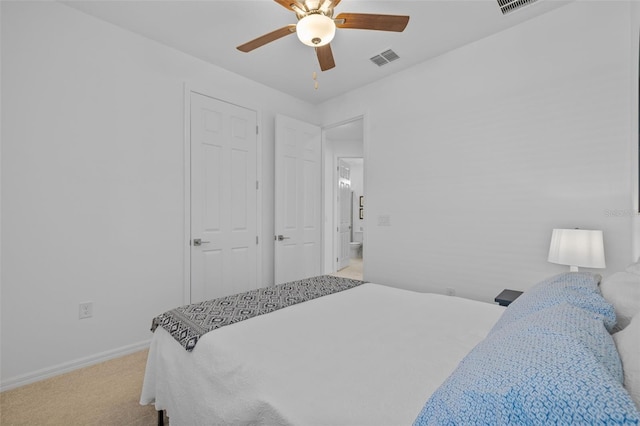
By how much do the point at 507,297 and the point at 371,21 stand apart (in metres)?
2.11

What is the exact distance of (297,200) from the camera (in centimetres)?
383

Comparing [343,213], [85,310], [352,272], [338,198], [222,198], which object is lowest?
[352,272]

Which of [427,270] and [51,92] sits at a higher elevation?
[51,92]

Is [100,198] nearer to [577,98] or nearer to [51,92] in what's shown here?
[51,92]

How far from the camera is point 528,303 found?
1.11 meters

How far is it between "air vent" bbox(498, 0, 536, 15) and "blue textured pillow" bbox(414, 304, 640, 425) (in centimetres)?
251

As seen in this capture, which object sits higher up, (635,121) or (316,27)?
(316,27)

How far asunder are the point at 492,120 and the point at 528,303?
81.6 inches

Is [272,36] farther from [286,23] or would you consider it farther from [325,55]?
[286,23]

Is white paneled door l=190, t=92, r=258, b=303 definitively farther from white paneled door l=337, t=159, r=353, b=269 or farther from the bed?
white paneled door l=337, t=159, r=353, b=269

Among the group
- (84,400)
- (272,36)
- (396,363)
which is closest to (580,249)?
(396,363)

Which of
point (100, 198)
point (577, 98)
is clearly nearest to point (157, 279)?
point (100, 198)

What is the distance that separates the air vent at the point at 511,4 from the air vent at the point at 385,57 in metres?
0.93

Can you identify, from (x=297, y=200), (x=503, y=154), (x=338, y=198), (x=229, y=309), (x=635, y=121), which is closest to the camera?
(x=229, y=309)
